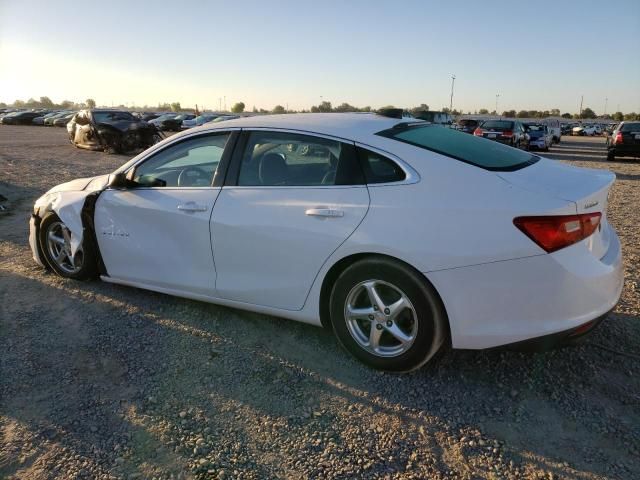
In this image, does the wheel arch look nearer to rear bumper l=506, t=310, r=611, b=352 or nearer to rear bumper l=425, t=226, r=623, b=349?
rear bumper l=425, t=226, r=623, b=349

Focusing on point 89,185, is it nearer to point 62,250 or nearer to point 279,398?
point 62,250

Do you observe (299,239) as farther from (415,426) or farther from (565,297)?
(565,297)

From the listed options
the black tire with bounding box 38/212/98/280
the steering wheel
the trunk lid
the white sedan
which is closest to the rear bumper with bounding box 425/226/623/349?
the white sedan

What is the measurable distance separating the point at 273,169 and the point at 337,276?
89 cm

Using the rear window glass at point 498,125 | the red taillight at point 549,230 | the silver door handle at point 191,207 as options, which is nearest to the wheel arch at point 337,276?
the red taillight at point 549,230

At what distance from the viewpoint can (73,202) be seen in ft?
14.1

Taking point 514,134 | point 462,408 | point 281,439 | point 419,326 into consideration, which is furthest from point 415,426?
point 514,134

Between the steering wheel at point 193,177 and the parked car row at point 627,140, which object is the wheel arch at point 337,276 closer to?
the steering wheel at point 193,177

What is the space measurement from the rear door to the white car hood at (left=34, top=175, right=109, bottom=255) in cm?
146

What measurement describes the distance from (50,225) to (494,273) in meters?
3.94

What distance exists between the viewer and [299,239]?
10.2ft

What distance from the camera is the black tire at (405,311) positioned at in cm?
277

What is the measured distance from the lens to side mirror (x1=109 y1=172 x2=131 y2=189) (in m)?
3.97

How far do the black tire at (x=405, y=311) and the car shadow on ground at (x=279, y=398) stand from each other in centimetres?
14
